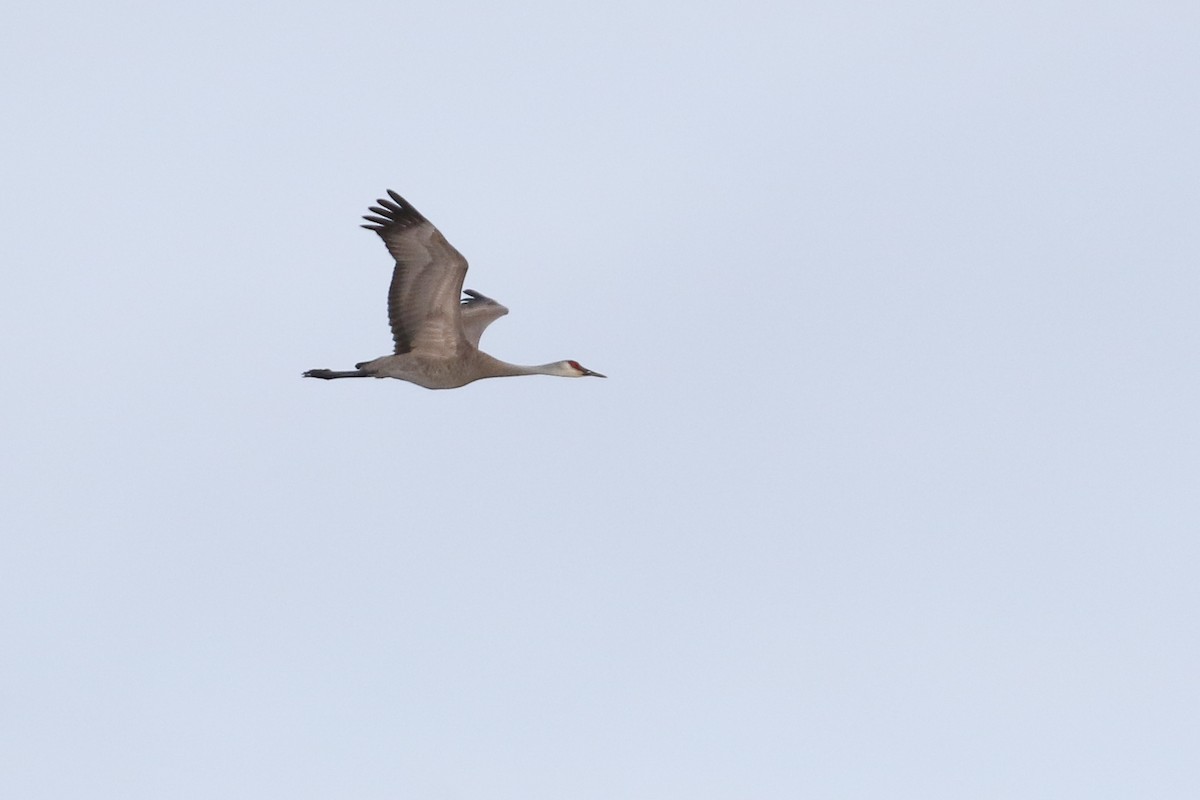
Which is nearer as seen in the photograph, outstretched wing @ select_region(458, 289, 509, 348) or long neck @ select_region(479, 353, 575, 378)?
long neck @ select_region(479, 353, 575, 378)

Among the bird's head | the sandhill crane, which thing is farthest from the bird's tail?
the bird's head

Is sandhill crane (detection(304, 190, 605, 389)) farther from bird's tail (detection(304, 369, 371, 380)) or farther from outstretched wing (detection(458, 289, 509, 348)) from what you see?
outstretched wing (detection(458, 289, 509, 348))

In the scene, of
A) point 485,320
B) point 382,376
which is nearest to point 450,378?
point 382,376

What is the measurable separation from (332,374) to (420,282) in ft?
7.69

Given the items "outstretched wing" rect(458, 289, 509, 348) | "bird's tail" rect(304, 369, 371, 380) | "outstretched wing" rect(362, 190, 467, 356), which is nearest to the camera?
"outstretched wing" rect(362, 190, 467, 356)

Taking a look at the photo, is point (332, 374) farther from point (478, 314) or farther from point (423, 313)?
point (478, 314)

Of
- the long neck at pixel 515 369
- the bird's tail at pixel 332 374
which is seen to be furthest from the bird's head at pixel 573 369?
the bird's tail at pixel 332 374

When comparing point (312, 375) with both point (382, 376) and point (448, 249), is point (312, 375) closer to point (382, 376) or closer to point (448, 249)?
point (382, 376)

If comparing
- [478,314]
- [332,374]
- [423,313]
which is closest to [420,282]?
[423,313]

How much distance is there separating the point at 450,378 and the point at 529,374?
1553 millimetres

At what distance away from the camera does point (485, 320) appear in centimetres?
3125

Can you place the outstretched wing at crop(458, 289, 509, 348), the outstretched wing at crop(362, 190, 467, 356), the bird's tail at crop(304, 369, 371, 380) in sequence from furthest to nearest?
the outstretched wing at crop(458, 289, 509, 348), the bird's tail at crop(304, 369, 371, 380), the outstretched wing at crop(362, 190, 467, 356)

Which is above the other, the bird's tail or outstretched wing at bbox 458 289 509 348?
outstretched wing at bbox 458 289 509 348

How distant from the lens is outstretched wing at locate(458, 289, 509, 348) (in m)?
30.8
